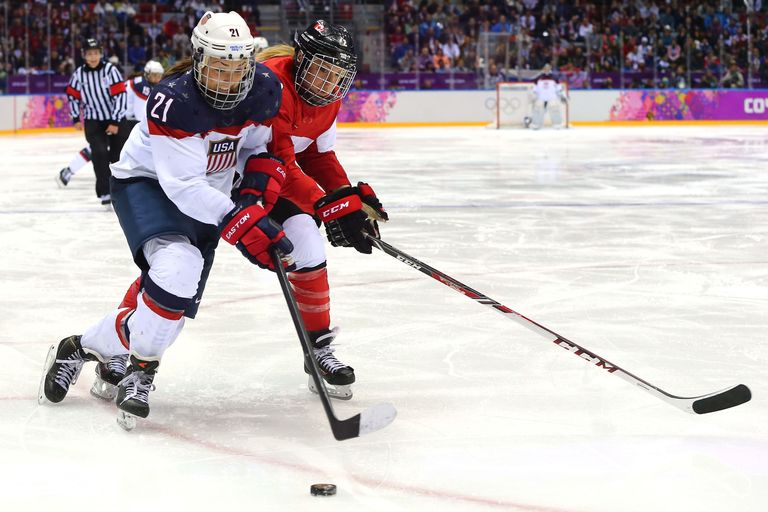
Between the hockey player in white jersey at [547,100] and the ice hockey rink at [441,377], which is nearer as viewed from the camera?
the ice hockey rink at [441,377]

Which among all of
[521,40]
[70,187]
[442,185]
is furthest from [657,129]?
[70,187]

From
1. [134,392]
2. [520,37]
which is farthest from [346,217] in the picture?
[520,37]

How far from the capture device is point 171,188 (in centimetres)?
244

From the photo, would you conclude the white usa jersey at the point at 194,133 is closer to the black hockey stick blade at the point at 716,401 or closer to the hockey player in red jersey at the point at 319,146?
the hockey player in red jersey at the point at 319,146

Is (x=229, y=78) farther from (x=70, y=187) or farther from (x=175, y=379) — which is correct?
(x=70, y=187)

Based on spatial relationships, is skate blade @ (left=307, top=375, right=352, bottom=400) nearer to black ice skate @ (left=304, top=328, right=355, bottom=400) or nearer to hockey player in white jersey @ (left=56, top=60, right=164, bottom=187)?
black ice skate @ (left=304, top=328, right=355, bottom=400)

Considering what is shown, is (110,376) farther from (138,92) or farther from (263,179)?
(138,92)

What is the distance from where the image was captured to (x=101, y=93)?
24.5 ft

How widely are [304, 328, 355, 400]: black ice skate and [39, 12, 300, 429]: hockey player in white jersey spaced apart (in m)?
0.34

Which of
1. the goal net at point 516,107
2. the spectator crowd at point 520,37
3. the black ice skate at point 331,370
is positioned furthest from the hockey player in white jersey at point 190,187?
the goal net at point 516,107

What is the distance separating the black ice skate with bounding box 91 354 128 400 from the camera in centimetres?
277

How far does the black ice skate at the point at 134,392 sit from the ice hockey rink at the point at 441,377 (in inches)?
1.8

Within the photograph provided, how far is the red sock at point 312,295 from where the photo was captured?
2818mm

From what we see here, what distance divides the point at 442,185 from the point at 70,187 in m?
2.81
